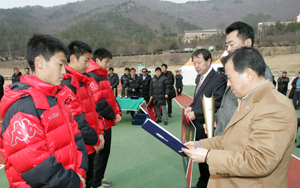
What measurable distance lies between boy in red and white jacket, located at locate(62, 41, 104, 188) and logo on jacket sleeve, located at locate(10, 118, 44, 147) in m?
0.72

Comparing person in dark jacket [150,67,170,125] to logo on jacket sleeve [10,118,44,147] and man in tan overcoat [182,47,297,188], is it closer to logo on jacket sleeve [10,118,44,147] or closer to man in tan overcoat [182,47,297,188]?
man in tan overcoat [182,47,297,188]

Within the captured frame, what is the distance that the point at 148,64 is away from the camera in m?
51.6

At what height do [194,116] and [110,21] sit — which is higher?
[110,21]

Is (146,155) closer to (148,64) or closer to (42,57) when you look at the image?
(42,57)

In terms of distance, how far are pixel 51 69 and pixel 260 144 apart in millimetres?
1451

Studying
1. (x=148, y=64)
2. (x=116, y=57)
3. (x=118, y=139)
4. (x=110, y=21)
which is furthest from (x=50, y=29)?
(x=118, y=139)

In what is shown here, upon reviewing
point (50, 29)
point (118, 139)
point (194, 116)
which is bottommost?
point (118, 139)

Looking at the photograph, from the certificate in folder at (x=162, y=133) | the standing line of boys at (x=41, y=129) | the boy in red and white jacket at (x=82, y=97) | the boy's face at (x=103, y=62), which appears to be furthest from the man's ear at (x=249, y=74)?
the boy's face at (x=103, y=62)

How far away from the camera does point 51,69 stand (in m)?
1.43

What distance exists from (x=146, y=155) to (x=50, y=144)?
2.89 metres

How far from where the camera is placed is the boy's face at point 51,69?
1.41 m

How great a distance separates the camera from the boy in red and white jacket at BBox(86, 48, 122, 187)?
8.96ft

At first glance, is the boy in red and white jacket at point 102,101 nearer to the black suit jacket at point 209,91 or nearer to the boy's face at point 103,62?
the boy's face at point 103,62

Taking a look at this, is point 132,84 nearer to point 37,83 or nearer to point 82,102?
point 82,102
